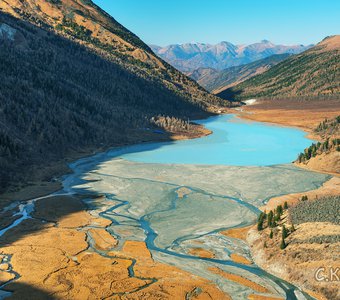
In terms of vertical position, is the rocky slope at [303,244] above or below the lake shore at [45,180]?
below

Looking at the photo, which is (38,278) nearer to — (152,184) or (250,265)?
(250,265)

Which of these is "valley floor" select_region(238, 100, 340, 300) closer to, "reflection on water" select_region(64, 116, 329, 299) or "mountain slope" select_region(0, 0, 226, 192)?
"reflection on water" select_region(64, 116, 329, 299)

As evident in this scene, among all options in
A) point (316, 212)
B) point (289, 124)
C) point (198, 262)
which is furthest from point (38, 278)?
point (289, 124)

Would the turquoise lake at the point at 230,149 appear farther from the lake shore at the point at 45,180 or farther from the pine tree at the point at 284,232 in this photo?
the pine tree at the point at 284,232

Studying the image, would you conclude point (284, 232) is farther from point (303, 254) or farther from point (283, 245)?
point (303, 254)

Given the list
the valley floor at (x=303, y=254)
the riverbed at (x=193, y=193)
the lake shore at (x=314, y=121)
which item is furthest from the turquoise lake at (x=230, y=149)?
the valley floor at (x=303, y=254)
